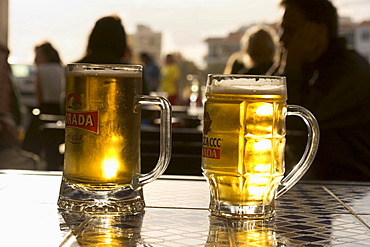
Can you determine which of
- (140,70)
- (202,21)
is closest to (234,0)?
(202,21)

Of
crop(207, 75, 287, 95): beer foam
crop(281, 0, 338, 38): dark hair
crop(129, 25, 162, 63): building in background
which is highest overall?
crop(129, 25, 162, 63): building in background

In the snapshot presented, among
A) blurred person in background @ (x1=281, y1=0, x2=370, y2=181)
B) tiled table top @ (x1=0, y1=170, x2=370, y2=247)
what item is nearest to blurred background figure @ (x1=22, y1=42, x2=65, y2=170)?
blurred person in background @ (x1=281, y1=0, x2=370, y2=181)

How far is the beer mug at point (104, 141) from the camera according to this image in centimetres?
87

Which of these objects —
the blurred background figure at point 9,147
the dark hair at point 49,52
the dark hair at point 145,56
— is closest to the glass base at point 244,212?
the blurred background figure at point 9,147

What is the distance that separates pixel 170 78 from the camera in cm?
969

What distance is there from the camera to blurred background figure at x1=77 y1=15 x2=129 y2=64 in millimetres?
3770

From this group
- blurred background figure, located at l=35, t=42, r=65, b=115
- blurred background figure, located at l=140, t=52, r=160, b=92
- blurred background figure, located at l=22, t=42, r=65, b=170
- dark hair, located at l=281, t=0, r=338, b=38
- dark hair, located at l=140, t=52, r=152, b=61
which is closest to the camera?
dark hair, located at l=281, t=0, r=338, b=38

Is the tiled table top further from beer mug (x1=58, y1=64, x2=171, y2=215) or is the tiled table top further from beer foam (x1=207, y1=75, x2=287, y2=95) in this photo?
beer foam (x1=207, y1=75, x2=287, y2=95)

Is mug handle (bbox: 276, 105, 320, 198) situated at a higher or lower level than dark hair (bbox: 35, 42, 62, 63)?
lower

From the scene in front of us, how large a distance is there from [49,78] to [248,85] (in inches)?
204

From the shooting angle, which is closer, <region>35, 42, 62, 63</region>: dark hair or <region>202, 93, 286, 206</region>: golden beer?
<region>202, 93, 286, 206</region>: golden beer

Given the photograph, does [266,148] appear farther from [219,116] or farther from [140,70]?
[140,70]

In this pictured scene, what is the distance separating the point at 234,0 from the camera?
1108 centimetres

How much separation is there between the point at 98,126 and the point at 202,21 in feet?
37.7
